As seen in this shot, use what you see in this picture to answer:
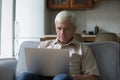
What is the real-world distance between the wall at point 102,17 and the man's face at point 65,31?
9.66 ft

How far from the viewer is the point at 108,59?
1.86 m

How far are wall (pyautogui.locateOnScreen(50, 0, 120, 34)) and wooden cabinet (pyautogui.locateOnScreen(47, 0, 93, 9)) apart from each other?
25 centimetres

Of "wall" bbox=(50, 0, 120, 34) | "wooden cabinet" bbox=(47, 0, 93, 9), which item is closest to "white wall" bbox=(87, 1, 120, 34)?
"wall" bbox=(50, 0, 120, 34)

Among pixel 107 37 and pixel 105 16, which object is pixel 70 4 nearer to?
pixel 105 16

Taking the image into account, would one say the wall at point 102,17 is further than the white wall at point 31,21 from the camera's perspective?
Yes

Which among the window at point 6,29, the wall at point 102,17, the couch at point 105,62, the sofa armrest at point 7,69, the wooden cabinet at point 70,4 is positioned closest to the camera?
the sofa armrest at point 7,69

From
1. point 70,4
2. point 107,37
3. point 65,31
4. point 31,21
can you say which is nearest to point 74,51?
point 65,31

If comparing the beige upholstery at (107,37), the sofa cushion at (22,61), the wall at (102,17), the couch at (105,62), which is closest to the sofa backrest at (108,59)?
the couch at (105,62)

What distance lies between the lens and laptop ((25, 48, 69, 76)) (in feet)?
5.22

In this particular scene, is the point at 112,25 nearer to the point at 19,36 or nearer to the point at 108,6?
the point at 108,6

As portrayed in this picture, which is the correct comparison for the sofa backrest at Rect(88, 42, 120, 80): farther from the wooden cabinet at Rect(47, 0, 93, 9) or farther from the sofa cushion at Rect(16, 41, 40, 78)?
the wooden cabinet at Rect(47, 0, 93, 9)

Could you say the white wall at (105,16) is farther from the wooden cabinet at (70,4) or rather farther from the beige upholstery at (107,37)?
the beige upholstery at (107,37)

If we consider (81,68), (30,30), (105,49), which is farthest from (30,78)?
(30,30)

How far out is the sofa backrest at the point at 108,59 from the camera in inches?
72.0
